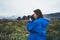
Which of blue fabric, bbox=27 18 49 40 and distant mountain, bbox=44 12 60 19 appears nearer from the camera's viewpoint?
blue fabric, bbox=27 18 49 40

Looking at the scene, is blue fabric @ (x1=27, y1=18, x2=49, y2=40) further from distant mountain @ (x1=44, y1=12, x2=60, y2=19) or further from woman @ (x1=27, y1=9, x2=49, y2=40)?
distant mountain @ (x1=44, y1=12, x2=60, y2=19)

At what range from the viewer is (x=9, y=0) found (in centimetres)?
475

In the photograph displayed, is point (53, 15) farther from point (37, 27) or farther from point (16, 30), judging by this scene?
point (37, 27)

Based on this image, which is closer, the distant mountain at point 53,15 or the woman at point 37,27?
the woman at point 37,27

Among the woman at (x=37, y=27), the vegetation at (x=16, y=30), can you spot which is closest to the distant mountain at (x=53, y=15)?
the vegetation at (x=16, y=30)

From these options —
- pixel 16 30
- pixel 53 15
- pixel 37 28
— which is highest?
pixel 53 15

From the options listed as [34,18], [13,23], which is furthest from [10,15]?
[34,18]

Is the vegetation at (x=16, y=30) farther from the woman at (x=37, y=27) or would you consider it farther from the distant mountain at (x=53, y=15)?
the woman at (x=37, y=27)

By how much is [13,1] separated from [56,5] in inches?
37.2

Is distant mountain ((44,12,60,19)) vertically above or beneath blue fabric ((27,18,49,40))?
above

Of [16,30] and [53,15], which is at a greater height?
[53,15]

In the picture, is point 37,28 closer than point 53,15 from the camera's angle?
Yes

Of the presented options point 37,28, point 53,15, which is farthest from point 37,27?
point 53,15

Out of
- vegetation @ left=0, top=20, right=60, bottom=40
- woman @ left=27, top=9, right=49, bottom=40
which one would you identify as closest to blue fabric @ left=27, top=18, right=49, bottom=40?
woman @ left=27, top=9, right=49, bottom=40
